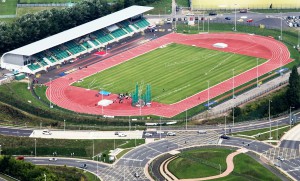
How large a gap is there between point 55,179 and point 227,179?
35.1 metres

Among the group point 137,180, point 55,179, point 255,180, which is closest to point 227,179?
point 255,180

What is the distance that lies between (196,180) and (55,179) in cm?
2883

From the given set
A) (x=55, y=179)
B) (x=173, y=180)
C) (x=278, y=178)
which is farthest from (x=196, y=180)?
(x=55, y=179)

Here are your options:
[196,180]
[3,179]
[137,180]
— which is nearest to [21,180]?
[3,179]

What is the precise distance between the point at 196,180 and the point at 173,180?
4715 mm

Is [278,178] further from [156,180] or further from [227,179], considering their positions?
[156,180]

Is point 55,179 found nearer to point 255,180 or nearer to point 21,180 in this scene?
point 21,180

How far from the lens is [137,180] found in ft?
655

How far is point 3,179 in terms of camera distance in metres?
200

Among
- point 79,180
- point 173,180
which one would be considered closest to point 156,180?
point 173,180

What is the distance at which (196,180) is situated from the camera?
656 feet

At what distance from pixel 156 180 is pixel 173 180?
352 centimetres

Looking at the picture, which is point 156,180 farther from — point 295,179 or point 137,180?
point 295,179

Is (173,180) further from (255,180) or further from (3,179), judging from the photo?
(3,179)
